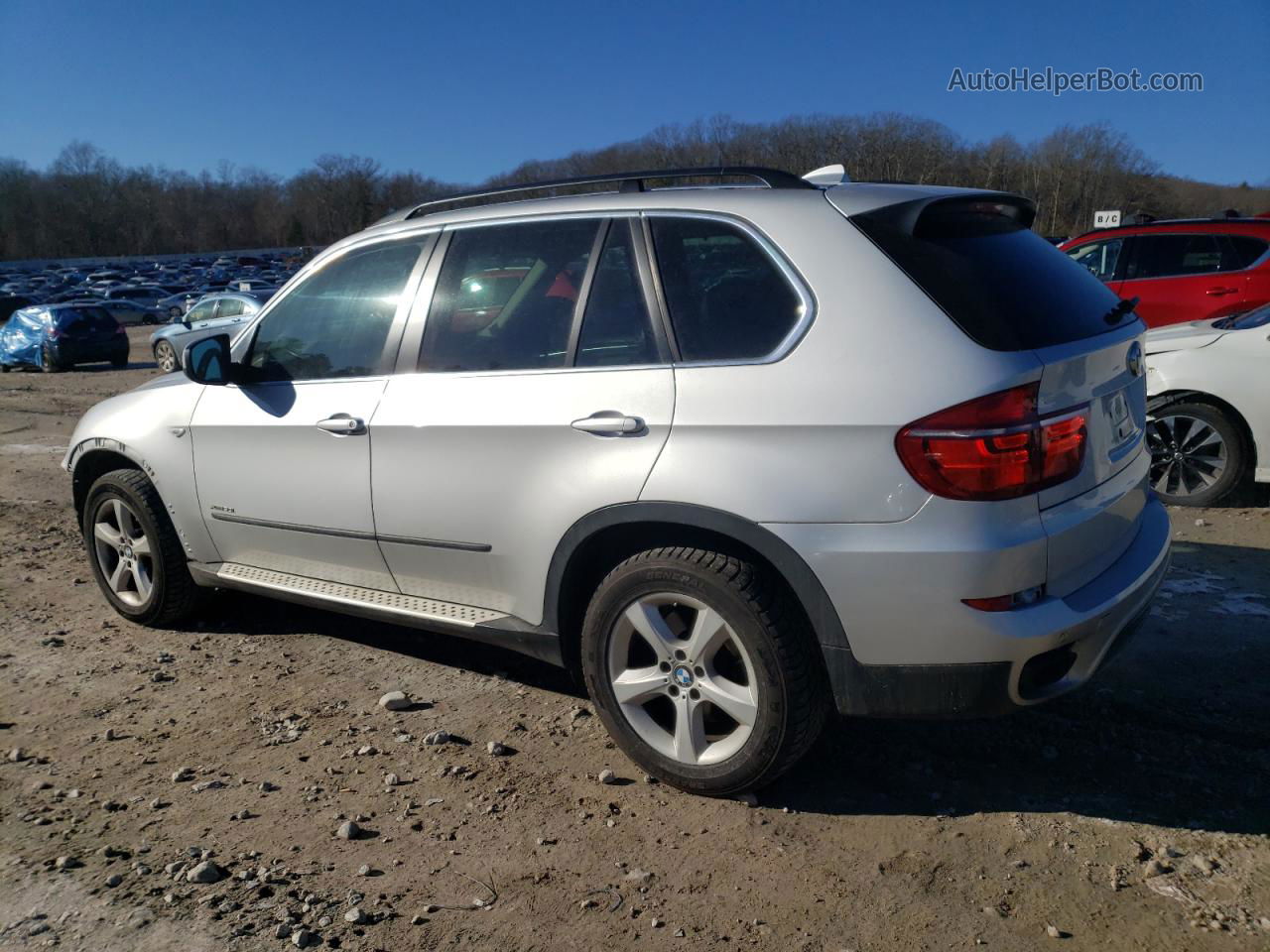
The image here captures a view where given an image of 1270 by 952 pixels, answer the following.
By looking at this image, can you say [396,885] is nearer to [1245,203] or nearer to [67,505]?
[67,505]

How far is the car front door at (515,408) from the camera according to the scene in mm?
3094

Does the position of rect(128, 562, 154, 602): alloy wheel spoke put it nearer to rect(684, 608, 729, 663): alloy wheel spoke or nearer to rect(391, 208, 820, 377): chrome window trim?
rect(391, 208, 820, 377): chrome window trim

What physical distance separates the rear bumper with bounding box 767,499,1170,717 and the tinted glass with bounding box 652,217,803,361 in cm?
86

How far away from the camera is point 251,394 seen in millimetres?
4129

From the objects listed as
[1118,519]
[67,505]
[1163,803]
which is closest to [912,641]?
[1118,519]

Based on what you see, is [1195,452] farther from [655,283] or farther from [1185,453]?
[655,283]

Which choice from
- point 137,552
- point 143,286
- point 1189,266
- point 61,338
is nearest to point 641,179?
point 137,552

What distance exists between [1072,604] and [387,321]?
256 cm

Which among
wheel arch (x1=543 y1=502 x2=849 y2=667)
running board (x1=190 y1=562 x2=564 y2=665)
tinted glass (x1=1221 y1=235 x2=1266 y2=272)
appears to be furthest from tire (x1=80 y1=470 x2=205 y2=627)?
tinted glass (x1=1221 y1=235 x2=1266 y2=272)

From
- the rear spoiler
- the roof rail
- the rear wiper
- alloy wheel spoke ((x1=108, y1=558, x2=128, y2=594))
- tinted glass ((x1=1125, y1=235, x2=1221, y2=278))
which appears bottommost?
alloy wheel spoke ((x1=108, y1=558, x2=128, y2=594))

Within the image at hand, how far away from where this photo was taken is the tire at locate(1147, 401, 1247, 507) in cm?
608

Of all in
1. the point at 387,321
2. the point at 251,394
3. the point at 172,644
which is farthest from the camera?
the point at 172,644

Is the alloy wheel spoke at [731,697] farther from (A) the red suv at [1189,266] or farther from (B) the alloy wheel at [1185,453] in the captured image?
(A) the red suv at [1189,266]

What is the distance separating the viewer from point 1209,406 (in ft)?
20.0
